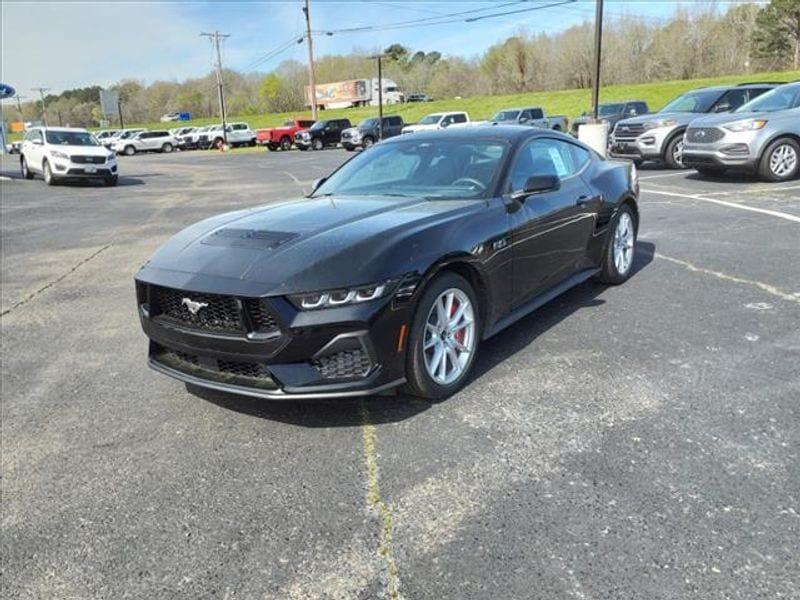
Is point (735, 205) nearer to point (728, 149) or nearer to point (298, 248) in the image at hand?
point (728, 149)

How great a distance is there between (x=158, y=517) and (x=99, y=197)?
1607 centimetres

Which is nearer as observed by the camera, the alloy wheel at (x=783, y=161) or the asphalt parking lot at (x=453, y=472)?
the asphalt parking lot at (x=453, y=472)

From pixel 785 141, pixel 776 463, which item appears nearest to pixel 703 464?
pixel 776 463

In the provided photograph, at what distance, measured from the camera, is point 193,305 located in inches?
137

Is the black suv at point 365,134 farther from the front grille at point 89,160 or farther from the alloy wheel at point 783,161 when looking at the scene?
the alloy wheel at point 783,161

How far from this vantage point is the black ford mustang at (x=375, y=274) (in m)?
3.25

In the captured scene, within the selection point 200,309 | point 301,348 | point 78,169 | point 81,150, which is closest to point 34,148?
point 81,150

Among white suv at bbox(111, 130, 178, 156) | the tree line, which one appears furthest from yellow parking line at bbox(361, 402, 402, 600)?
the tree line

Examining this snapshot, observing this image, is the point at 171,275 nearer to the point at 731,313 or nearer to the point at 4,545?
the point at 4,545

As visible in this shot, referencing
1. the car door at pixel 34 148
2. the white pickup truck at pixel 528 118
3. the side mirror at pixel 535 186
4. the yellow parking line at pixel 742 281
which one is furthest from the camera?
the white pickup truck at pixel 528 118

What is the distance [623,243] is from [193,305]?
4119mm

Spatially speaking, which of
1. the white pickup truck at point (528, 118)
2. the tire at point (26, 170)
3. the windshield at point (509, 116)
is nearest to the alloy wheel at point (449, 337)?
the tire at point (26, 170)

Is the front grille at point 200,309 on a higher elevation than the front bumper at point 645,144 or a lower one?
lower

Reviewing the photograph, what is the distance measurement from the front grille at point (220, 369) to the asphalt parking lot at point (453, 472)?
0.31m
